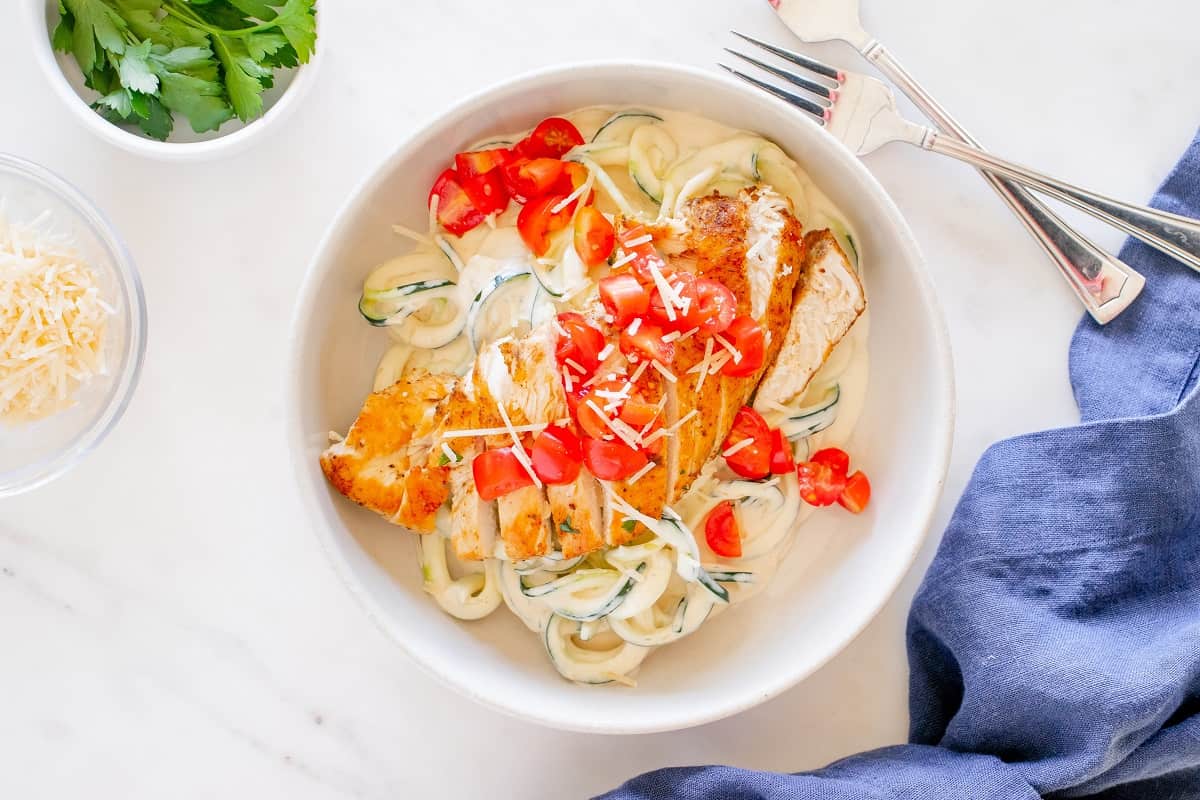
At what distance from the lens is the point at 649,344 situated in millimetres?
2795

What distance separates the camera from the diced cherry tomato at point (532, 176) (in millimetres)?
3062

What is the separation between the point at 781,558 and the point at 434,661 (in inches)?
44.9

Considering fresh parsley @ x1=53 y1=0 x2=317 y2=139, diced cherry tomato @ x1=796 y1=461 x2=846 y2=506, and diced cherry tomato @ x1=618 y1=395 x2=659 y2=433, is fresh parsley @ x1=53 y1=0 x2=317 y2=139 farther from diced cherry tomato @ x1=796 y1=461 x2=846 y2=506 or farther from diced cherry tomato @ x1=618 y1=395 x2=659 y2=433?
diced cherry tomato @ x1=796 y1=461 x2=846 y2=506

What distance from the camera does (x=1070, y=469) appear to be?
125 inches

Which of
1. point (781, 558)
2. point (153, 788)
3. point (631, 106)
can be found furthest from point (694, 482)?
point (153, 788)

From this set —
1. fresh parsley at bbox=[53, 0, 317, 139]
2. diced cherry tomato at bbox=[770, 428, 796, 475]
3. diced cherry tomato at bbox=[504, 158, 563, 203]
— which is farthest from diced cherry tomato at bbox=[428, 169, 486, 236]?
diced cherry tomato at bbox=[770, 428, 796, 475]

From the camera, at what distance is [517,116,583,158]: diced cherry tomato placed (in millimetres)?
3123

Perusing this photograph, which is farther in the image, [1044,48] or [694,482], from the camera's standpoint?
[1044,48]

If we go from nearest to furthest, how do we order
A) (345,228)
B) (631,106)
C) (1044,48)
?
(345,228)
(631,106)
(1044,48)

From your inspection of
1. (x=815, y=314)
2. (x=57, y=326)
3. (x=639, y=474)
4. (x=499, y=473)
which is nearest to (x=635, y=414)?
(x=639, y=474)

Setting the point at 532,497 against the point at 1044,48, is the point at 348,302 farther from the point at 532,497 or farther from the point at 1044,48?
the point at 1044,48

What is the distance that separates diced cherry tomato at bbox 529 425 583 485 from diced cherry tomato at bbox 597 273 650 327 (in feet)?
1.15

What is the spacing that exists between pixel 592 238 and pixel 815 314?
707 millimetres

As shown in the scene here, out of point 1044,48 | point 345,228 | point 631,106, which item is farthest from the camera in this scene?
point 1044,48
